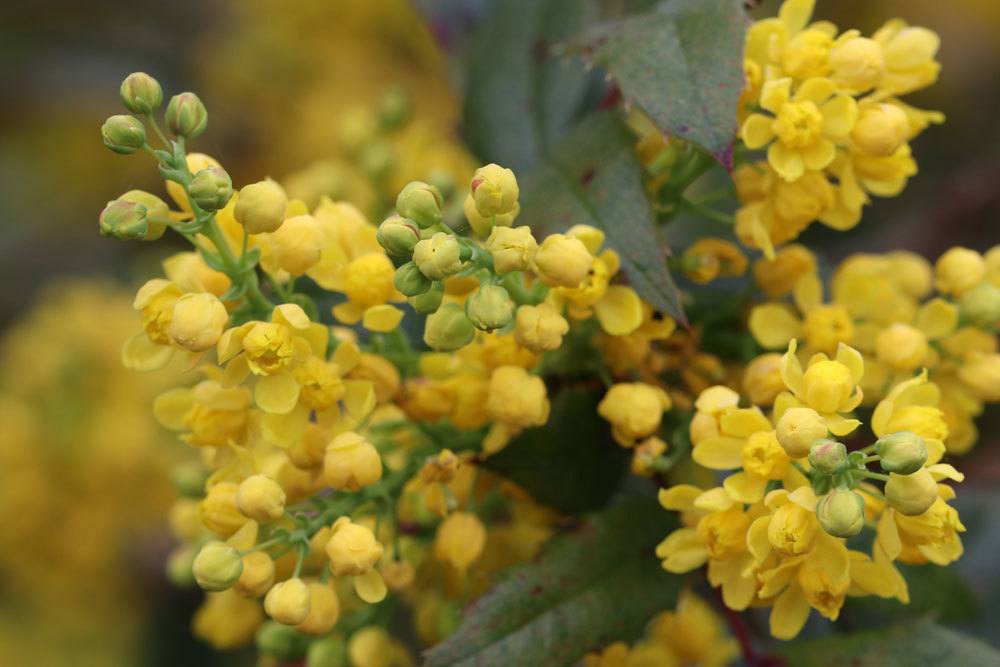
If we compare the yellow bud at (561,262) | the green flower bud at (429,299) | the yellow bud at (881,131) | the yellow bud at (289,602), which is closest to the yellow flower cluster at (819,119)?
the yellow bud at (881,131)

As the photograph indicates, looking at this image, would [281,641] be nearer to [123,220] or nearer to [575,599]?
[575,599]

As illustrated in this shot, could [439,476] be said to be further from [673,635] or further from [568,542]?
[673,635]

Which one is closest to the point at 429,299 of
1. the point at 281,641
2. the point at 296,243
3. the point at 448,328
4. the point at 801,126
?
the point at 448,328

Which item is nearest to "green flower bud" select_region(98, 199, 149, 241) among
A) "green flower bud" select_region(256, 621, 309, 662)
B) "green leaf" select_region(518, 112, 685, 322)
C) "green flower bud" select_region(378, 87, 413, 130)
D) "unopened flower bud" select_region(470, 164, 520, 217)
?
"unopened flower bud" select_region(470, 164, 520, 217)

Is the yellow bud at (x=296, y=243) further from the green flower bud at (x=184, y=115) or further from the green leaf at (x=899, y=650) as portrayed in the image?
the green leaf at (x=899, y=650)

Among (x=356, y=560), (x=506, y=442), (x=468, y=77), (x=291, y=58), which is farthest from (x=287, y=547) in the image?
(x=291, y=58)

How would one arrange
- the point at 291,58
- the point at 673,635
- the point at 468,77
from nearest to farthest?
1. the point at 673,635
2. the point at 468,77
3. the point at 291,58

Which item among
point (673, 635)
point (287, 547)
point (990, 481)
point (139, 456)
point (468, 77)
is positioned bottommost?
point (990, 481)

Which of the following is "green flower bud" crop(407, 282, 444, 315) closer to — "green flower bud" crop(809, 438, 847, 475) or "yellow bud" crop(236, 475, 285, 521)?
"yellow bud" crop(236, 475, 285, 521)
